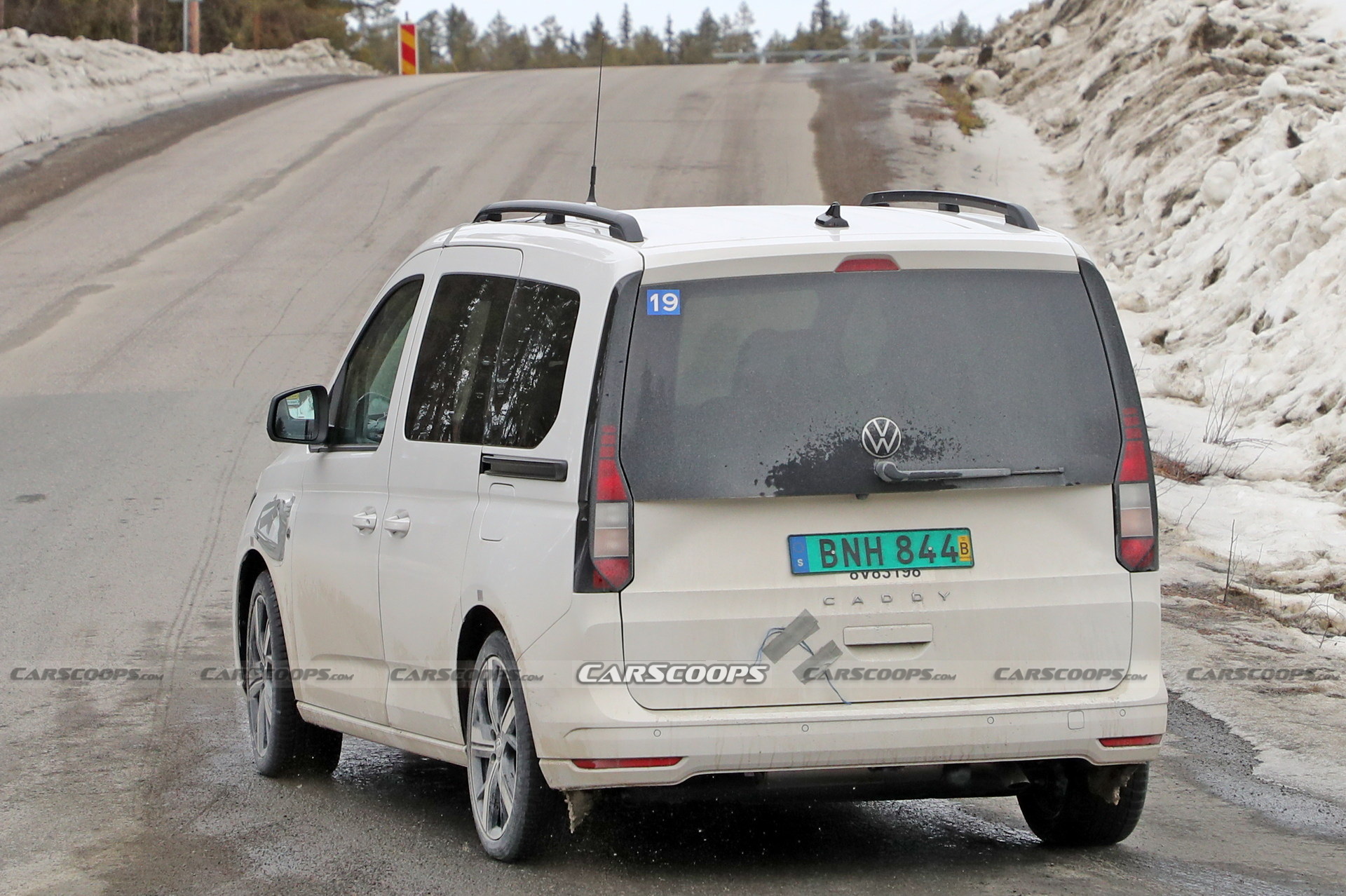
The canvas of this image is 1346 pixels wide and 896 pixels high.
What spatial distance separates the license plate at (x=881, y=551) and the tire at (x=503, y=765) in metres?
0.92

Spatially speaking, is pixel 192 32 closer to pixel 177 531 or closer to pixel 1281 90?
pixel 1281 90

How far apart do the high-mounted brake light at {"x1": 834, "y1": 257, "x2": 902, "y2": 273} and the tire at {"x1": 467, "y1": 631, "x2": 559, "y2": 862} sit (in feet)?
4.82

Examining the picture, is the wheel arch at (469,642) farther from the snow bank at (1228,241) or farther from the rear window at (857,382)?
the snow bank at (1228,241)

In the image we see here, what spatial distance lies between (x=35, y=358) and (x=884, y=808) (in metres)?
12.4

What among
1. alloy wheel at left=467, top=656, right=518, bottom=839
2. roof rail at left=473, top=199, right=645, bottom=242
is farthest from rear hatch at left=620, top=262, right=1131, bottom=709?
alloy wheel at left=467, top=656, right=518, bottom=839

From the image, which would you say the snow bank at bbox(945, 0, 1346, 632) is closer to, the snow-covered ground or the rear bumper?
the snow-covered ground

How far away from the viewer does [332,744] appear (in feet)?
22.4

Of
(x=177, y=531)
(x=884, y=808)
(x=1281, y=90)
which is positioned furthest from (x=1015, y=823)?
(x=1281, y=90)

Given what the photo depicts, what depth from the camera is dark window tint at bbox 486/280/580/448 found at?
4.92 m

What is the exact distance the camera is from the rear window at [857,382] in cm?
462

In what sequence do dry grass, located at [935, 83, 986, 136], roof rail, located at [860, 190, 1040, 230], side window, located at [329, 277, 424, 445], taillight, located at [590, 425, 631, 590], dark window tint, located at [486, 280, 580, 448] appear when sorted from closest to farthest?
taillight, located at [590, 425, 631, 590] < dark window tint, located at [486, 280, 580, 448] < roof rail, located at [860, 190, 1040, 230] < side window, located at [329, 277, 424, 445] < dry grass, located at [935, 83, 986, 136]

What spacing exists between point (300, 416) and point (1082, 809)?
10.7 ft

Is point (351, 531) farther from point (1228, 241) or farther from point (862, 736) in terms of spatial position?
point (1228, 241)

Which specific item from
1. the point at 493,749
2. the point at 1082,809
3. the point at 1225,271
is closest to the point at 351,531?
the point at 493,749
